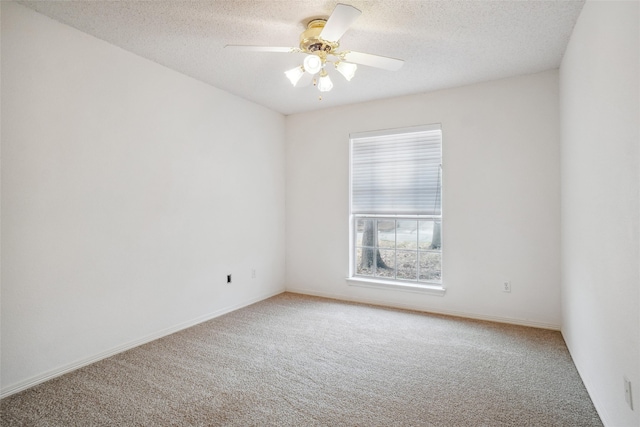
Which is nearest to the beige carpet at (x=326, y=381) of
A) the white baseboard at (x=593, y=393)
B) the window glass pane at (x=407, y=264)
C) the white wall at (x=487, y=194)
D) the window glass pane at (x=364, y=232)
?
the white baseboard at (x=593, y=393)

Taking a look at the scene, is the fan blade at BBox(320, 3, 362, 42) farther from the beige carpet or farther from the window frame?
the beige carpet

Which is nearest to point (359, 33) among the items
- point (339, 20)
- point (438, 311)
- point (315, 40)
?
point (315, 40)

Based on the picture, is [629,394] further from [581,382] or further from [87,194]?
[87,194]

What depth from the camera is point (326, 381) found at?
94.5 inches

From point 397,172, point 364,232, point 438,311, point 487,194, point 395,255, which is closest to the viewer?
point 487,194

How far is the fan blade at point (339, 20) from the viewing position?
189cm

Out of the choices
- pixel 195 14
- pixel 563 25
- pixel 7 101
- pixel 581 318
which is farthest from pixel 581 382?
pixel 7 101

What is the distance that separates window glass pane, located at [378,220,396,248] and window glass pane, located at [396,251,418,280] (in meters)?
0.16

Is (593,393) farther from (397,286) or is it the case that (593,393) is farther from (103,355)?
(103,355)

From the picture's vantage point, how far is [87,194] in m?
2.65

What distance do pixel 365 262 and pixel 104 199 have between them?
117 inches

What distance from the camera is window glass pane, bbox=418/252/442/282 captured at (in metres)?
4.06

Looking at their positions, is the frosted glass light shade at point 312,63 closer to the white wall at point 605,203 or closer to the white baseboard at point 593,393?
the white wall at point 605,203

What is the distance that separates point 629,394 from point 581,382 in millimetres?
960
